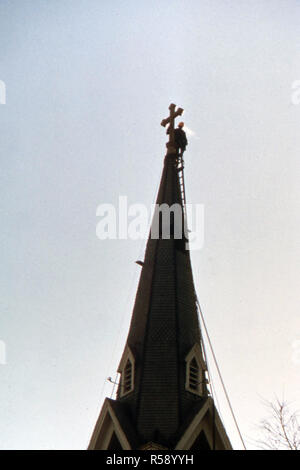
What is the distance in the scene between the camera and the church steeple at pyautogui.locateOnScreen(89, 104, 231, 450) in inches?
766

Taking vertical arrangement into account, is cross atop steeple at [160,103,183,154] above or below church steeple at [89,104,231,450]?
above

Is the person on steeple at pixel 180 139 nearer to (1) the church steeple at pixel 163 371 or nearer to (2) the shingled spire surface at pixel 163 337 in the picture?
(2) the shingled spire surface at pixel 163 337

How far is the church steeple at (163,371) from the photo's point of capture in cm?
1947

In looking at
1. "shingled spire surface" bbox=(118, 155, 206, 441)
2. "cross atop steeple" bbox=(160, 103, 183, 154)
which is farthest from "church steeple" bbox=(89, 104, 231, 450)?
"cross atop steeple" bbox=(160, 103, 183, 154)

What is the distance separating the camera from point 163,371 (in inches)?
829

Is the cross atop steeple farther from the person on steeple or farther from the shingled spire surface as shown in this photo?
the shingled spire surface

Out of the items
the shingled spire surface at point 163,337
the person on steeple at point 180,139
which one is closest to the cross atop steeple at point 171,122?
the person on steeple at point 180,139

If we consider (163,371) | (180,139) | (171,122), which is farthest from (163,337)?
(171,122)

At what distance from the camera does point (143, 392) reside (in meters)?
20.5

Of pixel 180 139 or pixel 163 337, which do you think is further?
pixel 180 139

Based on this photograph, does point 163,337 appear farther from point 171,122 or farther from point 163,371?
point 171,122

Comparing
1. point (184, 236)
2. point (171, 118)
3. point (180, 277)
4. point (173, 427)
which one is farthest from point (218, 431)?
point (171, 118)
